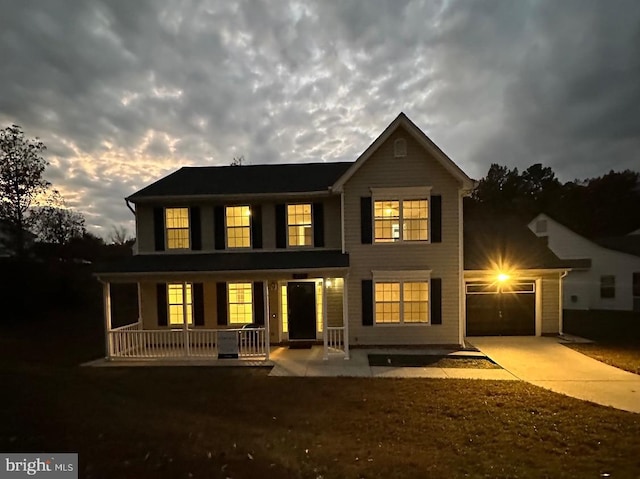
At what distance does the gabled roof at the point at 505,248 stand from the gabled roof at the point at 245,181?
21.2 ft

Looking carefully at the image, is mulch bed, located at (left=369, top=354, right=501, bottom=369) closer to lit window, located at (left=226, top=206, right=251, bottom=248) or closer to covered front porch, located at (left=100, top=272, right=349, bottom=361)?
covered front porch, located at (left=100, top=272, right=349, bottom=361)

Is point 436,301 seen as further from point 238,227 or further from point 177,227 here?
point 177,227

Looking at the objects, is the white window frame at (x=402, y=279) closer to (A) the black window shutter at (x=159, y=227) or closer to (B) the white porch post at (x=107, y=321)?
(A) the black window shutter at (x=159, y=227)

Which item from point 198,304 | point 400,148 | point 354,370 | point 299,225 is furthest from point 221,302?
point 400,148

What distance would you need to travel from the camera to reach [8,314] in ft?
68.4

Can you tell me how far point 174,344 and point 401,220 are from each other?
30.3 feet

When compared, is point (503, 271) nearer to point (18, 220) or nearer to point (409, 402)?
point (409, 402)

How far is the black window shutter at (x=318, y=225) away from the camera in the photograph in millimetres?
13008

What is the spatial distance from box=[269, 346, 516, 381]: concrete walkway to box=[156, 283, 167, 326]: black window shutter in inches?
185

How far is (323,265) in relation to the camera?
37.5 feet

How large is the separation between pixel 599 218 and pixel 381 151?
40.6 metres

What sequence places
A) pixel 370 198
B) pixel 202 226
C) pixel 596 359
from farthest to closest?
pixel 202 226 → pixel 370 198 → pixel 596 359

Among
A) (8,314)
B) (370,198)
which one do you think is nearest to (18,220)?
(8,314)

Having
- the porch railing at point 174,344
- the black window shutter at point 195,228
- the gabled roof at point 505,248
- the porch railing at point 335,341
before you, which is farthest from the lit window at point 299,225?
the gabled roof at point 505,248
